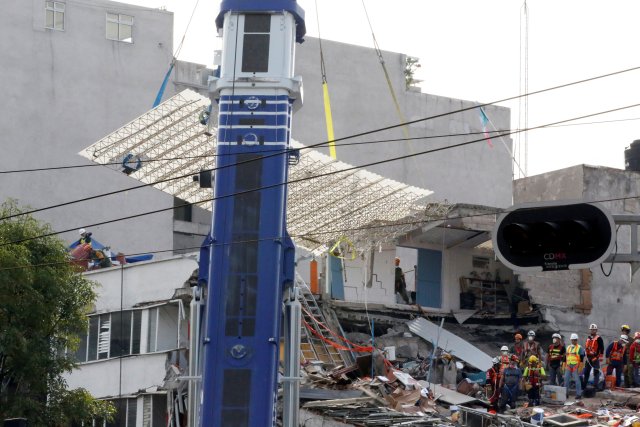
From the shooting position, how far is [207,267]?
26797 millimetres

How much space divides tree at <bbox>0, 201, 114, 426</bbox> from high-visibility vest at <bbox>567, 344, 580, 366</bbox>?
11.3 m

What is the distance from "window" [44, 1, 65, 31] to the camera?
5910cm

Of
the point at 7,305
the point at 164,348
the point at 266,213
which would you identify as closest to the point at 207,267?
the point at 266,213

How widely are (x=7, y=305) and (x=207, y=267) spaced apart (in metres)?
7.27

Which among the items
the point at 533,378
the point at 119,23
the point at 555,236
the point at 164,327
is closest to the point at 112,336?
the point at 164,327

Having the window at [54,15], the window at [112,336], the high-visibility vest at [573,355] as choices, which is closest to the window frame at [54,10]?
the window at [54,15]

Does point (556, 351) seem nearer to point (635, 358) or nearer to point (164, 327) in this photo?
point (635, 358)

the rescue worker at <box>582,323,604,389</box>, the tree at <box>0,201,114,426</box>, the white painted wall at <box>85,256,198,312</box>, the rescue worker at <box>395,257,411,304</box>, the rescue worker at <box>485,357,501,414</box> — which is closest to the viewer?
the tree at <box>0,201,114,426</box>

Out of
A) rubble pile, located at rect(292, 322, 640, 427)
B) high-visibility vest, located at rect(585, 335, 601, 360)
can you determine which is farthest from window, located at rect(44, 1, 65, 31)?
high-visibility vest, located at rect(585, 335, 601, 360)

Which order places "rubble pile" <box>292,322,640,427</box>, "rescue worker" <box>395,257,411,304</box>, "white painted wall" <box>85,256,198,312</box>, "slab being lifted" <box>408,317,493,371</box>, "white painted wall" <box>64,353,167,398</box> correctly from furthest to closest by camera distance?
"rescue worker" <box>395,257,411,304</box> < "slab being lifted" <box>408,317,493,371</box> < "white painted wall" <box>85,256,198,312</box> < "white painted wall" <box>64,353,167,398</box> < "rubble pile" <box>292,322,640,427</box>

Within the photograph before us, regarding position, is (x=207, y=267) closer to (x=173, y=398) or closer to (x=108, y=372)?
(x=173, y=398)

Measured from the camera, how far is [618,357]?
3525 cm

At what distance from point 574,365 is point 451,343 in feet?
29.9

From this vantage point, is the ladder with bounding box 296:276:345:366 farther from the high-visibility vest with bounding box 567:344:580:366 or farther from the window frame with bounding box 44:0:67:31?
the window frame with bounding box 44:0:67:31
